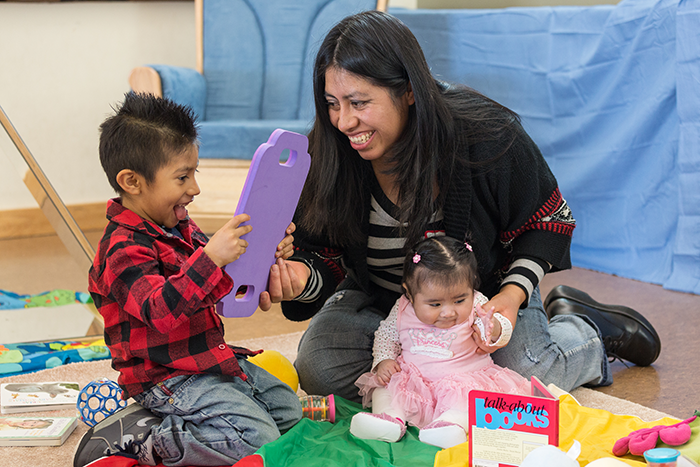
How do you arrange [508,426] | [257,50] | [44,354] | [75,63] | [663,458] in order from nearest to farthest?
[663,458] < [508,426] < [44,354] < [257,50] < [75,63]

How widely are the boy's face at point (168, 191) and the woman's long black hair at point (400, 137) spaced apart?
263 millimetres

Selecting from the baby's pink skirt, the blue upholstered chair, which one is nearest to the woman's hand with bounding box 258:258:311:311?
the baby's pink skirt

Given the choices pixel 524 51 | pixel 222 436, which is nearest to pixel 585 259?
pixel 524 51

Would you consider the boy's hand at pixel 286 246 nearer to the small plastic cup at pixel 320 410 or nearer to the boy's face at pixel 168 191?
the boy's face at pixel 168 191

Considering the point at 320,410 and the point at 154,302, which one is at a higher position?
the point at 154,302

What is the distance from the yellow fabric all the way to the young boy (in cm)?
27

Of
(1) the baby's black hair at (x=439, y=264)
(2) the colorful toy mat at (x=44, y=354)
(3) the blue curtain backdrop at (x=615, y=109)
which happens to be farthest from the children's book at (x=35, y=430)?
(3) the blue curtain backdrop at (x=615, y=109)

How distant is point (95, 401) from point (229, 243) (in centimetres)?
46

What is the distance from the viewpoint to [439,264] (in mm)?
1053

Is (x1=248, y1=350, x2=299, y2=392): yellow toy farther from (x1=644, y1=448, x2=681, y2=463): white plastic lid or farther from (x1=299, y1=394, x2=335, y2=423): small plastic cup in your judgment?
(x1=644, y1=448, x2=681, y2=463): white plastic lid

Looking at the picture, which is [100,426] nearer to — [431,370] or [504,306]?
[431,370]

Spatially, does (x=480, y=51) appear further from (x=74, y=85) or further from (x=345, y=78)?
(x=74, y=85)

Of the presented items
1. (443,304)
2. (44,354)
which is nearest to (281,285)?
(443,304)

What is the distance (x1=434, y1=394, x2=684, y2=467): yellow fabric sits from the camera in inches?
34.6
